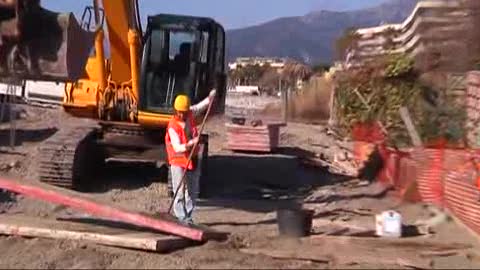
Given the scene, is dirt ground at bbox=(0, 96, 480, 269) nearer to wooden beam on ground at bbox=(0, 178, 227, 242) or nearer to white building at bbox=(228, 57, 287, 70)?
wooden beam on ground at bbox=(0, 178, 227, 242)

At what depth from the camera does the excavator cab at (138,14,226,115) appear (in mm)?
17375

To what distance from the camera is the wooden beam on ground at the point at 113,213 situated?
11281 mm

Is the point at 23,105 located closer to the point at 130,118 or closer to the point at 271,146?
the point at 271,146

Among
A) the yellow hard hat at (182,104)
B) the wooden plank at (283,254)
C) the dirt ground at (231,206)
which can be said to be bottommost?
the dirt ground at (231,206)

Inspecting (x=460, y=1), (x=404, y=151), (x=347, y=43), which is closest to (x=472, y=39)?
(x=460, y=1)

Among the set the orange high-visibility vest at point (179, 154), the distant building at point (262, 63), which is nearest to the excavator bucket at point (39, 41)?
the orange high-visibility vest at point (179, 154)

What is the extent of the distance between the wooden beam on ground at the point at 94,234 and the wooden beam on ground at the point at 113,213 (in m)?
0.10

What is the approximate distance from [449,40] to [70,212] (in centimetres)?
1053

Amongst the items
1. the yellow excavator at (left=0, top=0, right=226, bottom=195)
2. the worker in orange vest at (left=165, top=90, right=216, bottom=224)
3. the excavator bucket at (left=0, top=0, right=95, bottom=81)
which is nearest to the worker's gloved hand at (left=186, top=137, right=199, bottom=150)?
the worker in orange vest at (left=165, top=90, right=216, bottom=224)

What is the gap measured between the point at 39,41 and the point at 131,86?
603cm

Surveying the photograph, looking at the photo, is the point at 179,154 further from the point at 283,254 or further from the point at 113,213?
the point at 283,254

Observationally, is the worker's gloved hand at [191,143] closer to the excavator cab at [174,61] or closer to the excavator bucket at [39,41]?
the excavator bucket at [39,41]

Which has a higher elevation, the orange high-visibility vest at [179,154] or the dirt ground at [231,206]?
the orange high-visibility vest at [179,154]

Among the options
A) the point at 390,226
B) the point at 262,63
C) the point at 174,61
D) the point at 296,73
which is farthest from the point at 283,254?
the point at 262,63
